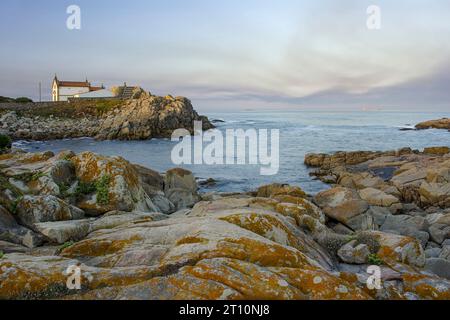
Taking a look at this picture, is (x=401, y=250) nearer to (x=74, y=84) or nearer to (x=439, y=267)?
(x=439, y=267)

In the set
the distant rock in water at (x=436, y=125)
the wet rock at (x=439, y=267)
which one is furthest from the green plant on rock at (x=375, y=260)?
the distant rock in water at (x=436, y=125)

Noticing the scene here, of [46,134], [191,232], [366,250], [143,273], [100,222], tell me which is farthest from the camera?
[46,134]

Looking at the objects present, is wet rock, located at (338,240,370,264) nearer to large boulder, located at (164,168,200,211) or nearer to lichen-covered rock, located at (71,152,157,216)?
lichen-covered rock, located at (71,152,157,216)

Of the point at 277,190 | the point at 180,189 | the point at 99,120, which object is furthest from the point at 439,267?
the point at 99,120

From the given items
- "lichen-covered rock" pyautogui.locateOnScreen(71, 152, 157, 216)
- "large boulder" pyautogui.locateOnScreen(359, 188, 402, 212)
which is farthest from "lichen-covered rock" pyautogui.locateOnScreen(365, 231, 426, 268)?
"large boulder" pyautogui.locateOnScreen(359, 188, 402, 212)

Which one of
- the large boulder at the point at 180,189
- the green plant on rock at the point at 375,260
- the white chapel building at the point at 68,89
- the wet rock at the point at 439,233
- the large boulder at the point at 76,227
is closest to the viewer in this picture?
the green plant on rock at the point at 375,260

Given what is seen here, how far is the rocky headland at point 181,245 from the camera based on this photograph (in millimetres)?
5965

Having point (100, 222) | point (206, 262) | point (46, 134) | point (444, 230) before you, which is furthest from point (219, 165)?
point (46, 134)

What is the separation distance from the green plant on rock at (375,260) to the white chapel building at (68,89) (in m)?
150

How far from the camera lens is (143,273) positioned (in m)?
6.37

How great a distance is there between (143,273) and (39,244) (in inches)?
181

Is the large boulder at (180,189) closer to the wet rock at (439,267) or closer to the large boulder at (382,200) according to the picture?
the wet rock at (439,267)

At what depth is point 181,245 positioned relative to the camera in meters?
7.53
